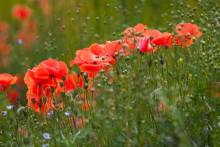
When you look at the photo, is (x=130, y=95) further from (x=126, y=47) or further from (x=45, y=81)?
(x=45, y=81)

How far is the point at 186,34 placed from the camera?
13.2 ft

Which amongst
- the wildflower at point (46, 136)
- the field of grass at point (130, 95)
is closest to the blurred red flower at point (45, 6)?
the field of grass at point (130, 95)

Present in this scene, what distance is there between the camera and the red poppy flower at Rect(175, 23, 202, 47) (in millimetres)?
3924

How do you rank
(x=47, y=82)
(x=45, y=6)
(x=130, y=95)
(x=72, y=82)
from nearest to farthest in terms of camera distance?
(x=130, y=95), (x=47, y=82), (x=72, y=82), (x=45, y=6)

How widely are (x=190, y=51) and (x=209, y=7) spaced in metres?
0.86

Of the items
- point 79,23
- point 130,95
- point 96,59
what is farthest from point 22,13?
point 130,95

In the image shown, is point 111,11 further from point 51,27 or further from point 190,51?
point 190,51

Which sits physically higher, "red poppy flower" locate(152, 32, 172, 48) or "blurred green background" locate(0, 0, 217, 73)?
"blurred green background" locate(0, 0, 217, 73)

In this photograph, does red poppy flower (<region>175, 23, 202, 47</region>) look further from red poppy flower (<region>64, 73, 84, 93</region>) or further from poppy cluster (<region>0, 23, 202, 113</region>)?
red poppy flower (<region>64, 73, 84, 93</region>)

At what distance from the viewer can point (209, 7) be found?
4.78 m

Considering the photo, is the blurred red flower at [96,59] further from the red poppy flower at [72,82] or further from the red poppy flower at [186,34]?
the red poppy flower at [186,34]

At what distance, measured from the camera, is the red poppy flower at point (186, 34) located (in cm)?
392

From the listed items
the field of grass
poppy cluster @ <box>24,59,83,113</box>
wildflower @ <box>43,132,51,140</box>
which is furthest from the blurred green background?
wildflower @ <box>43,132,51,140</box>

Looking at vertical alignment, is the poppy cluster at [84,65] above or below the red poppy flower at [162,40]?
below
